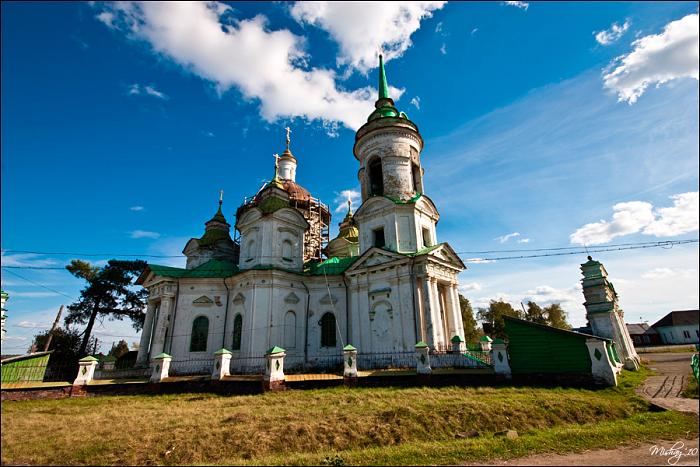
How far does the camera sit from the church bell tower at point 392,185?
19578 millimetres

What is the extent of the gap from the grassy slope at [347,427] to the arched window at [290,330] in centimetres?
844

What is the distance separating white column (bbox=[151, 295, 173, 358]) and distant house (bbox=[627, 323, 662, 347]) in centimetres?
5775

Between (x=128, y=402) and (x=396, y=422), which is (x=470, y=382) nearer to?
(x=396, y=422)

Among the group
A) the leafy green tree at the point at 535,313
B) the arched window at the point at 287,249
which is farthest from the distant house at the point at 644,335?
the arched window at the point at 287,249

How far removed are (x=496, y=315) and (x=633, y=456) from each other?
39.1m

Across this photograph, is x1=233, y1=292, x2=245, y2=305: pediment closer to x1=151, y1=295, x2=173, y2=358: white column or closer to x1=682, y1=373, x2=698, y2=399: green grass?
x1=151, y1=295, x2=173, y2=358: white column

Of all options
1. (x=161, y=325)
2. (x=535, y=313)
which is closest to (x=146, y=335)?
(x=161, y=325)

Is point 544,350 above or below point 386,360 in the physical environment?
above

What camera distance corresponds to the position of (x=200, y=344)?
20234 mm

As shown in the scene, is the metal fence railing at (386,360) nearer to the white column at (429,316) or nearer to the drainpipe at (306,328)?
the white column at (429,316)

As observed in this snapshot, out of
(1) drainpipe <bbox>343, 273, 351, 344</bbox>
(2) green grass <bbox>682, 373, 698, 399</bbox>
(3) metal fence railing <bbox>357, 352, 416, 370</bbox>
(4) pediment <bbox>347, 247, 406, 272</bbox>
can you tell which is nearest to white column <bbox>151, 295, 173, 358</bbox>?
(1) drainpipe <bbox>343, 273, 351, 344</bbox>

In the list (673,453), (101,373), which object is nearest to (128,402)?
(101,373)

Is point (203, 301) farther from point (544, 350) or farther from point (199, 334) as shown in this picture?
point (544, 350)

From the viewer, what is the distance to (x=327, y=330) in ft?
67.8
